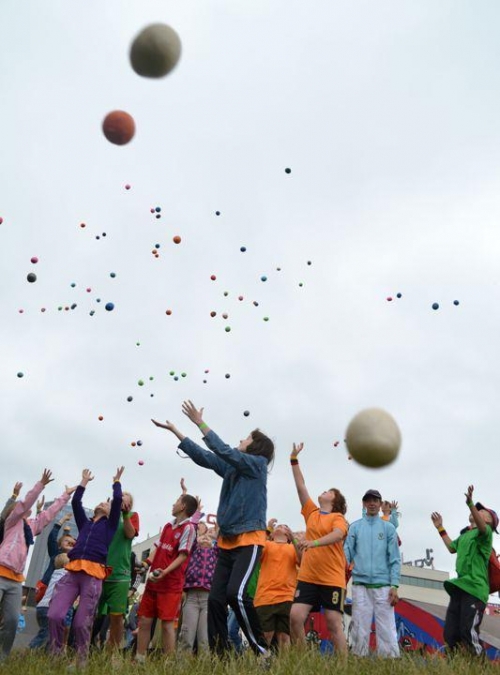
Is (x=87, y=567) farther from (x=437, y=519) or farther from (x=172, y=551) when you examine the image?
(x=437, y=519)

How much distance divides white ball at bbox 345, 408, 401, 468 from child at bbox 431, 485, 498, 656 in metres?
1.72

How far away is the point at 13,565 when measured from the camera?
6.54 m

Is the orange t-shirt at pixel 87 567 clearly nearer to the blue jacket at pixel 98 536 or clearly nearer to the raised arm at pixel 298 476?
the blue jacket at pixel 98 536

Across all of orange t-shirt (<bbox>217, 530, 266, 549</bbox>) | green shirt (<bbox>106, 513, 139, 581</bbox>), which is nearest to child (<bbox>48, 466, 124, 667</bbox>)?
green shirt (<bbox>106, 513, 139, 581</bbox>)

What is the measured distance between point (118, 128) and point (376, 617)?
5151mm

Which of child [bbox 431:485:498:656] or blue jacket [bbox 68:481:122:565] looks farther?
blue jacket [bbox 68:481:122:565]

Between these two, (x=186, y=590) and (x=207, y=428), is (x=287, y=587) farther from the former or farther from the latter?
(x=207, y=428)

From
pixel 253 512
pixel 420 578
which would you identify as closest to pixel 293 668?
pixel 253 512

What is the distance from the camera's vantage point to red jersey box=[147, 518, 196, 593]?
20.8ft

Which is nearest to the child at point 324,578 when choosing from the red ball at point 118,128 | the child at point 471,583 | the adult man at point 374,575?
the adult man at point 374,575

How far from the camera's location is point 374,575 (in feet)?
21.3

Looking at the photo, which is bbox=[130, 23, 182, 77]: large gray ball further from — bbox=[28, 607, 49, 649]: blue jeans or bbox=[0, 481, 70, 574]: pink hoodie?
bbox=[28, 607, 49, 649]: blue jeans

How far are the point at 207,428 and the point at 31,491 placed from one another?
242 cm

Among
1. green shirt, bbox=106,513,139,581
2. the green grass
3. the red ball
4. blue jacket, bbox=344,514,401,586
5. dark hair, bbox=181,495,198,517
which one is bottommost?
the green grass
